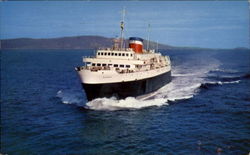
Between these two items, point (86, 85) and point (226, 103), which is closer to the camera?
point (86, 85)

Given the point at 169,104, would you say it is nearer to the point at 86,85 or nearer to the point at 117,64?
the point at 117,64

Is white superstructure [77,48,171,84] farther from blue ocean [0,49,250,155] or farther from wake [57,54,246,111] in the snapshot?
blue ocean [0,49,250,155]

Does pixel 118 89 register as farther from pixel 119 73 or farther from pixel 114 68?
pixel 114 68

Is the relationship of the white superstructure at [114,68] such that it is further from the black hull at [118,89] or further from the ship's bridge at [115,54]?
the black hull at [118,89]

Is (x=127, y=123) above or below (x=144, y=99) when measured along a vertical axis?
below

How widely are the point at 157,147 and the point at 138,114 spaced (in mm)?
7845

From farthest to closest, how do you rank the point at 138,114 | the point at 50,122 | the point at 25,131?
the point at 138,114 → the point at 50,122 → the point at 25,131

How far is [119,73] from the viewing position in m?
28.2

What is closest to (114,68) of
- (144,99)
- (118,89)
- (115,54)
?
(118,89)

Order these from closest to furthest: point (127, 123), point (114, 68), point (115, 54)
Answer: point (127, 123)
point (114, 68)
point (115, 54)

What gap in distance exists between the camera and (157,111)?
1067 inches

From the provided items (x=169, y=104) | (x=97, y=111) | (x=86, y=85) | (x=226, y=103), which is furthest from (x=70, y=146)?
(x=226, y=103)

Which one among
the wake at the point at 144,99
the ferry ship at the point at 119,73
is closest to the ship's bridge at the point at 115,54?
the ferry ship at the point at 119,73

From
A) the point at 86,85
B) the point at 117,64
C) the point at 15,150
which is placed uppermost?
the point at 117,64
